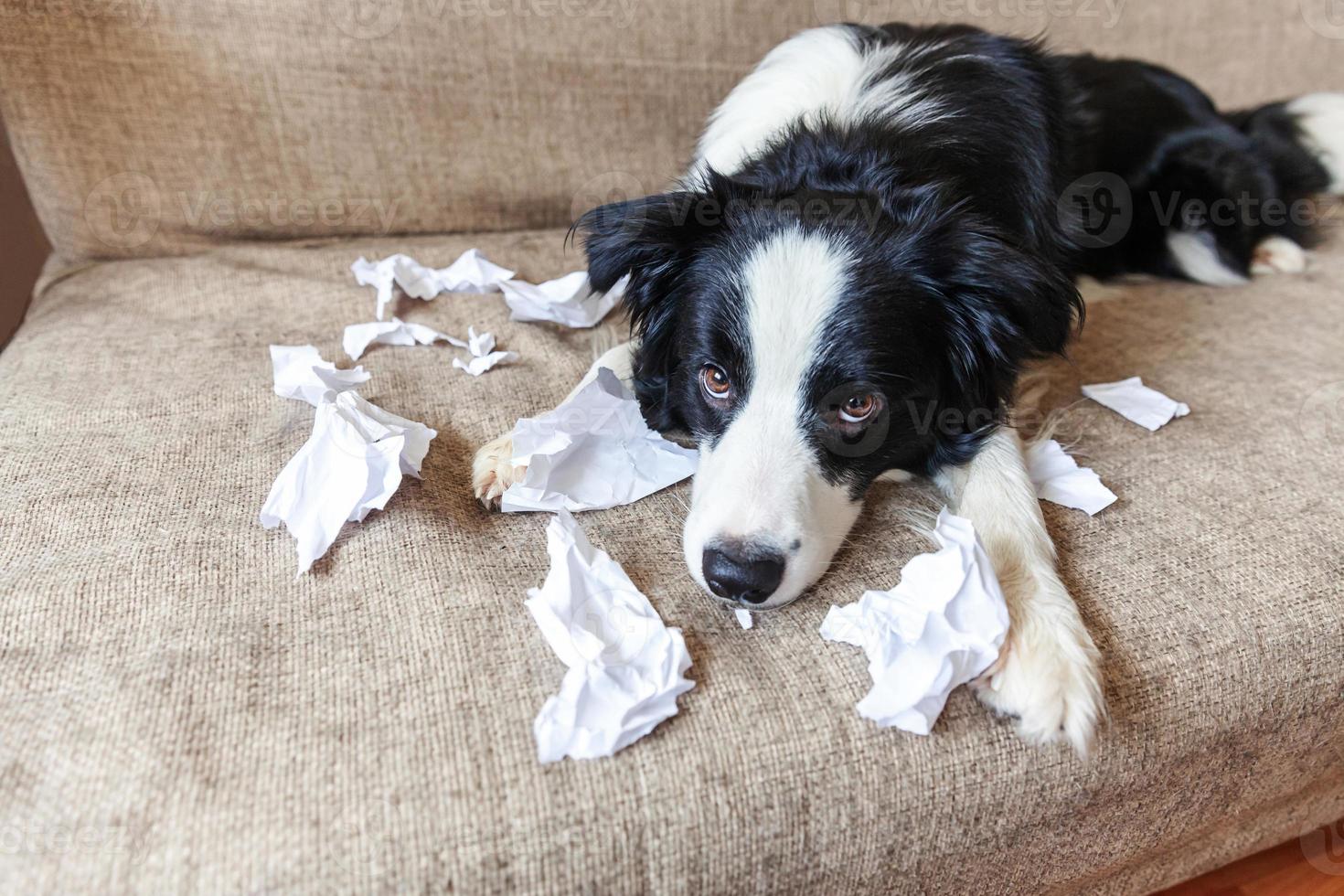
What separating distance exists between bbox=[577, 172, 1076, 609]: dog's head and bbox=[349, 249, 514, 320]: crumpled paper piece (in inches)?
26.7

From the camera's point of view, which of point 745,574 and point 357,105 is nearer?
point 745,574

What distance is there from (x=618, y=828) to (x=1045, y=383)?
139cm

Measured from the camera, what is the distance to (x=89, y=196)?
2.32 metres

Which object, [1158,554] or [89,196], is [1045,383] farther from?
[89,196]

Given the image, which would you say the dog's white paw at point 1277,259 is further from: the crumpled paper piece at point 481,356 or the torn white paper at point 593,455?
the crumpled paper piece at point 481,356

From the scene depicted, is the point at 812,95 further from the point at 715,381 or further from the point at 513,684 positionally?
the point at 513,684

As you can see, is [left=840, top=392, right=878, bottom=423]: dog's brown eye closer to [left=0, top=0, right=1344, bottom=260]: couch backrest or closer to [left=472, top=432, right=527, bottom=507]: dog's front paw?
[left=472, top=432, right=527, bottom=507]: dog's front paw

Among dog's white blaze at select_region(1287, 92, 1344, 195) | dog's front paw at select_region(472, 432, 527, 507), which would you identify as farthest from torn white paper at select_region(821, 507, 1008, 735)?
dog's white blaze at select_region(1287, 92, 1344, 195)

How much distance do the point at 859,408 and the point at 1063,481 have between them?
0.43 metres

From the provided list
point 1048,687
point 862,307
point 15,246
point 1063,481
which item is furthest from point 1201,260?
point 15,246

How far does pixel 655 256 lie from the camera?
5.57ft

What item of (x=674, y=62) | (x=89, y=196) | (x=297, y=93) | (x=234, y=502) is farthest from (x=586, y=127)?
(x=234, y=502)

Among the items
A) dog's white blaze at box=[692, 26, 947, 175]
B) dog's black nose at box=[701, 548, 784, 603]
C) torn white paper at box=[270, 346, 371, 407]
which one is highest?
dog's white blaze at box=[692, 26, 947, 175]

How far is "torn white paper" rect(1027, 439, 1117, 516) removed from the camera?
1604 mm
